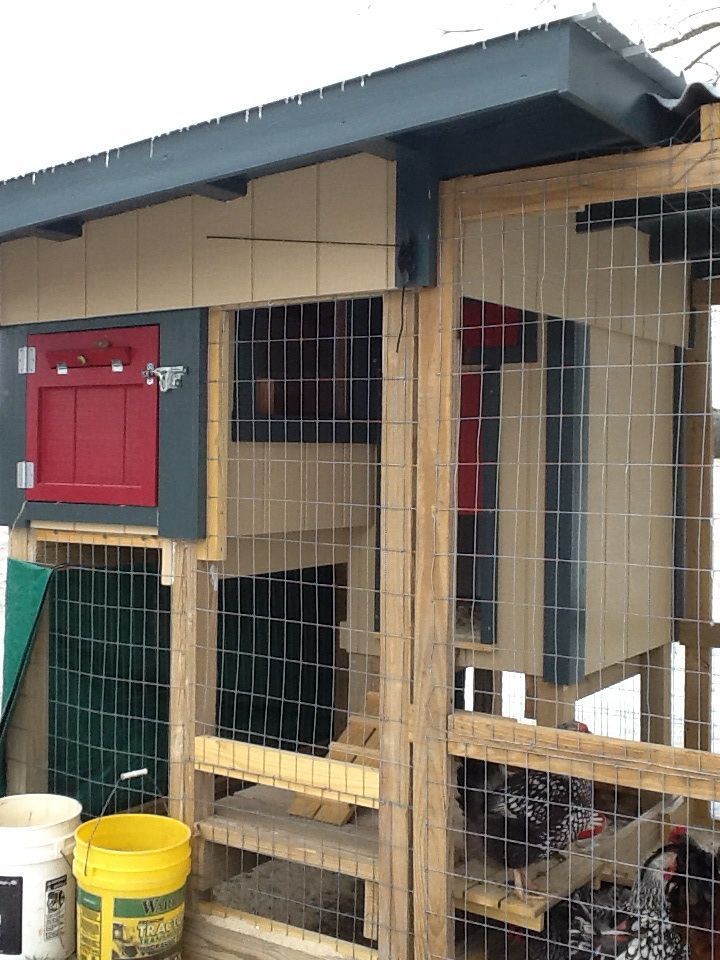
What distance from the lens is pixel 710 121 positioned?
2.75 meters

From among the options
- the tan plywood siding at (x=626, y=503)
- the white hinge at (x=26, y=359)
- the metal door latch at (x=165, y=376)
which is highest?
the white hinge at (x=26, y=359)

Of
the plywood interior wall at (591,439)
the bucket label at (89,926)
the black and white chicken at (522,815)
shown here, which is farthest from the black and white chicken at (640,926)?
the bucket label at (89,926)

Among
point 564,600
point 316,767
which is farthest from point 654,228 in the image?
point 316,767

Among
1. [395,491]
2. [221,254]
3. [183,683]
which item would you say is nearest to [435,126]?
[395,491]

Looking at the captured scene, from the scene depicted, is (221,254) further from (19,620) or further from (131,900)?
(131,900)

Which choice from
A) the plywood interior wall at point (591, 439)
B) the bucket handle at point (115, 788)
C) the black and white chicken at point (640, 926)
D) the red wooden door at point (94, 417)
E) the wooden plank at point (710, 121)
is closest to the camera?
the wooden plank at point (710, 121)

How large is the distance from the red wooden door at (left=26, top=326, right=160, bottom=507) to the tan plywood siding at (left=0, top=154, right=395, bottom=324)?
13 centimetres

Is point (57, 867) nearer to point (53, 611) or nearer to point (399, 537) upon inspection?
point (53, 611)

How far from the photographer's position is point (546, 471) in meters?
4.02

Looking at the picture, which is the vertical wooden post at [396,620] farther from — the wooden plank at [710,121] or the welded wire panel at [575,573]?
the wooden plank at [710,121]

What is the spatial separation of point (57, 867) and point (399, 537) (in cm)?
187

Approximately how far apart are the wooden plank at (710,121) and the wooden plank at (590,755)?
1656 millimetres

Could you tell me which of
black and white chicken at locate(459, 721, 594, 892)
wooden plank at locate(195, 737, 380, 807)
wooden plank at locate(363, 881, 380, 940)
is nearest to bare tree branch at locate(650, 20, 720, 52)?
black and white chicken at locate(459, 721, 594, 892)

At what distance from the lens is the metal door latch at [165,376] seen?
3848 mm
